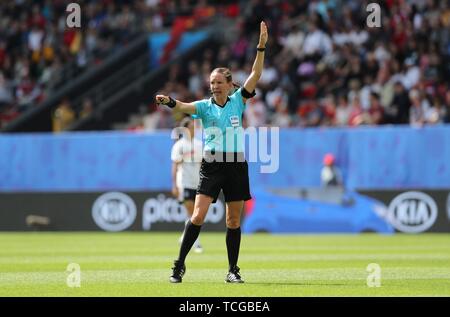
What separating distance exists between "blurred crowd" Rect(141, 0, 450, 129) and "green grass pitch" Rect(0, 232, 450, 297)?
3928 millimetres

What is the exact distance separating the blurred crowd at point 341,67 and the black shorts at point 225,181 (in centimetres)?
1360

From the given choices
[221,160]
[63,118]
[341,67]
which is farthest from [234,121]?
[63,118]

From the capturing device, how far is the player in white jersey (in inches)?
805

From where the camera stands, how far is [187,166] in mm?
20641

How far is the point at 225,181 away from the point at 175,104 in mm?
1160

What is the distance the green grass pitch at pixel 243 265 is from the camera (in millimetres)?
11844

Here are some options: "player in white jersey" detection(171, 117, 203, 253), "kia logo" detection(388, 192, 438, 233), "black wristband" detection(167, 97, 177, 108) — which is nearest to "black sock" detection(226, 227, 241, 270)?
"black wristband" detection(167, 97, 177, 108)

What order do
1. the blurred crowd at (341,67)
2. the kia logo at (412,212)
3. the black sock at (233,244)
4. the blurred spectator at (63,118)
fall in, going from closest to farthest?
the black sock at (233,244) < the kia logo at (412,212) < the blurred crowd at (341,67) < the blurred spectator at (63,118)

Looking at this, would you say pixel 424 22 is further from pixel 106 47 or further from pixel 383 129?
pixel 106 47

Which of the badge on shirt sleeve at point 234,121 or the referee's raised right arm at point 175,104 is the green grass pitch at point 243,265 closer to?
the badge on shirt sleeve at point 234,121

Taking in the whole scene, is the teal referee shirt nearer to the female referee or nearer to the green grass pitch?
the female referee

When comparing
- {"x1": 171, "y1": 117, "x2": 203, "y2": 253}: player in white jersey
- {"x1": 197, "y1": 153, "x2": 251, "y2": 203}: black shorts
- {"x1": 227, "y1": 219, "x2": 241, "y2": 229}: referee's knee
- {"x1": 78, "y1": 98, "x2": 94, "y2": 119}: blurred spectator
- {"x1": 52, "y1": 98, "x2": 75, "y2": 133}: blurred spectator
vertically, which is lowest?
{"x1": 227, "y1": 219, "x2": 241, "y2": 229}: referee's knee

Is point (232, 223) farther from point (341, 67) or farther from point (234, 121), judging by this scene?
point (341, 67)

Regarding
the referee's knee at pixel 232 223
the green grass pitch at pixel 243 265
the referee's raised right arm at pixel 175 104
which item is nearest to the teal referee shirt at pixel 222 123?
the referee's raised right arm at pixel 175 104
